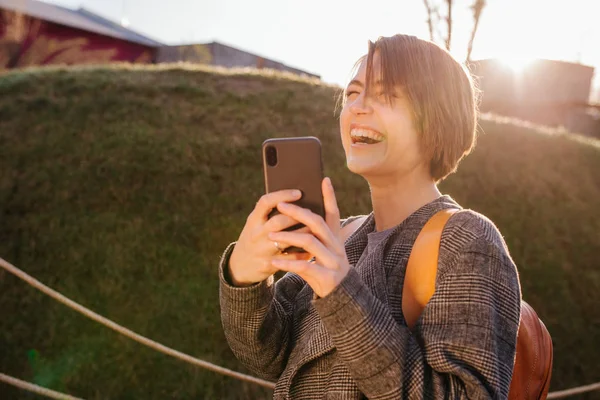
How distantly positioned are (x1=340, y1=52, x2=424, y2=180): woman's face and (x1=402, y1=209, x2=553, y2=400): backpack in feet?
0.64

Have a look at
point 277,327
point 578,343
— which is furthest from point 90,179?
point 578,343

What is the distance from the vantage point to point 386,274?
4.10 ft

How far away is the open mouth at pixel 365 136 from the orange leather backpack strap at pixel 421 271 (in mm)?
283

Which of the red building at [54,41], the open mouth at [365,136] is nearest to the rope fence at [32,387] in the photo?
the open mouth at [365,136]

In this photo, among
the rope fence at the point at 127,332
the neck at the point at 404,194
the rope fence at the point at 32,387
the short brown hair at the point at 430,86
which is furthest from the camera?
the rope fence at the point at 127,332

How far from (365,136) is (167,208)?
188 inches

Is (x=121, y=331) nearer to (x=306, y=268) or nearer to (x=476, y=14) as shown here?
(x=306, y=268)

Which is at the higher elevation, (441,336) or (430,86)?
(430,86)

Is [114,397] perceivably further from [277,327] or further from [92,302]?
[277,327]

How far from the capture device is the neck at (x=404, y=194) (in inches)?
55.4

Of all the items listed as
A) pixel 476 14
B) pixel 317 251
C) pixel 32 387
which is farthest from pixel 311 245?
pixel 476 14

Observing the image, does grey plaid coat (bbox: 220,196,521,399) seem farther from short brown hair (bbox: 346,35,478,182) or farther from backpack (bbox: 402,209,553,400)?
short brown hair (bbox: 346,35,478,182)

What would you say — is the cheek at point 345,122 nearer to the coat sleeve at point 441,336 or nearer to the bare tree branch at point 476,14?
the coat sleeve at point 441,336

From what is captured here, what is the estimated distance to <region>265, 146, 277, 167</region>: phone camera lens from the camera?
46.3 inches
